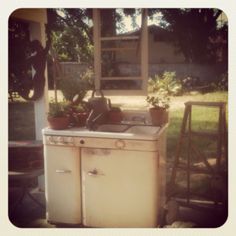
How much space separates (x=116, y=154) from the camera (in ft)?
8.79

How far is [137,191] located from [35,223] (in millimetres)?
899

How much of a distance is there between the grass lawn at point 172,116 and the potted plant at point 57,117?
7.8 inches

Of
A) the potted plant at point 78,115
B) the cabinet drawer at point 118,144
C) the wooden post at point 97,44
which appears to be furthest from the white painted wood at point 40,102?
the cabinet drawer at point 118,144

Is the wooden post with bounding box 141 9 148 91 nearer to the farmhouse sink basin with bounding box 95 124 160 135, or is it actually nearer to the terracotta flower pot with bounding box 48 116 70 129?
the farmhouse sink basin with bounding box 95 124 160 135

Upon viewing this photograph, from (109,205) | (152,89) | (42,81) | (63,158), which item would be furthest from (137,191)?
(152,89)

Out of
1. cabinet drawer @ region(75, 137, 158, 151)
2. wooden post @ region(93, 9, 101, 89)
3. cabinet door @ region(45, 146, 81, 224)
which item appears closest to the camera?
cabinet drawer @ region(75, 137, 158, 151)

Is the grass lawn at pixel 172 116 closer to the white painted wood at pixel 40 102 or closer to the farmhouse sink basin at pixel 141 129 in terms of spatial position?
the white painted wood at pixel 40 102

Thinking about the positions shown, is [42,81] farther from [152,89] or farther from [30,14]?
[152,89]

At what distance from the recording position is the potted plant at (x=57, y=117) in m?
2.85

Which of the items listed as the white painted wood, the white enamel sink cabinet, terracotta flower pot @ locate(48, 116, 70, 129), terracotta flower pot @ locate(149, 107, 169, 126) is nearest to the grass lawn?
the white painted wood

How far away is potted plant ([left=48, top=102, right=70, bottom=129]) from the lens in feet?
9.35

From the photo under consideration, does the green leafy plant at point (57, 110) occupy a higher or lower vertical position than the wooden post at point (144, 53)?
lower

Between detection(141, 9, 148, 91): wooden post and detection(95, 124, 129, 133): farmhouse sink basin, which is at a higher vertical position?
detection(141, 9, 148, 91): wooden post

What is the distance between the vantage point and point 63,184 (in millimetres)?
2857
